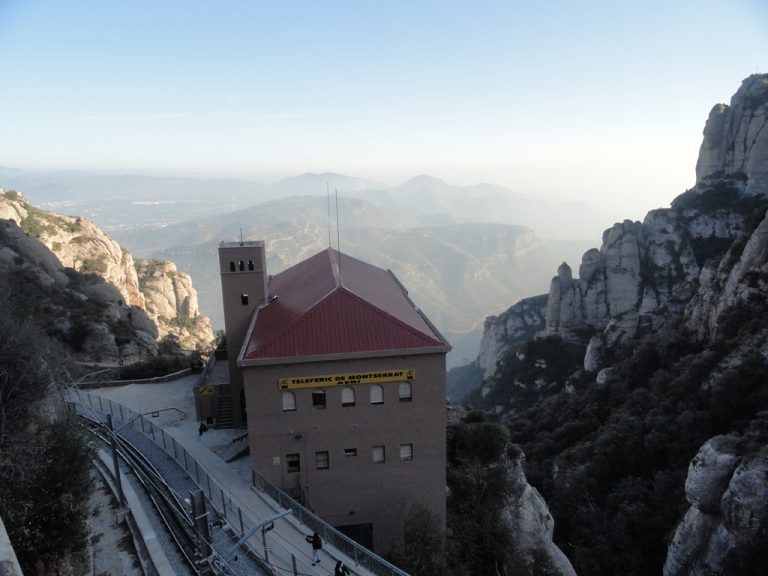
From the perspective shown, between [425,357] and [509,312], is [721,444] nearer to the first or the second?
[425,357]

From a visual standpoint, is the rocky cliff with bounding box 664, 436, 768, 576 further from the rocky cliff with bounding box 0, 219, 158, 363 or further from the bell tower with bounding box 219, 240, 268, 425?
the rocky cliff with bounding box 0, 219, 158, 363

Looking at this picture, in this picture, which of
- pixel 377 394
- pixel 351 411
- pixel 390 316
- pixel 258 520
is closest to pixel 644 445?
pixel 377 394

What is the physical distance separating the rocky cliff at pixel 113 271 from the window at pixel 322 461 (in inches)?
1824

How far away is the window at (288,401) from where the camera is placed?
23641 mm

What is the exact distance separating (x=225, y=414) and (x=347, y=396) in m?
11.3

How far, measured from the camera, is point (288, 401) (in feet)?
77.8

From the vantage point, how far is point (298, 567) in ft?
60.1

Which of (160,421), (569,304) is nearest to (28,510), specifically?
(160,421)

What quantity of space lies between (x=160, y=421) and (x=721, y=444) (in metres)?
35.2

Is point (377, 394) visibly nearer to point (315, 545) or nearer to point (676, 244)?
point (315, 545)

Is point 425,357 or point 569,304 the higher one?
point 425,357

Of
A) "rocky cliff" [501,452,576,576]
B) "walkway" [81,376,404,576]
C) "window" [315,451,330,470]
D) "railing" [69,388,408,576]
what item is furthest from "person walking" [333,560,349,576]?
"rocky cliff" [501,452,576,576]

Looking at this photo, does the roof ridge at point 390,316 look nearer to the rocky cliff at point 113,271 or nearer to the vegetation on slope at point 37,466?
the vegetation on slope at point 37,466

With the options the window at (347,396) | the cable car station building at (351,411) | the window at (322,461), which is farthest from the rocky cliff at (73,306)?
the window at (347,396)
